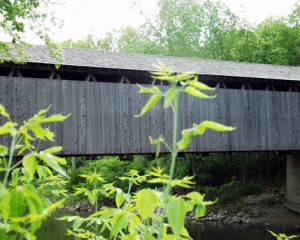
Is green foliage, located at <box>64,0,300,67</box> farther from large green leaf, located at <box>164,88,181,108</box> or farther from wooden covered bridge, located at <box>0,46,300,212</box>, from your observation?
large green leaf, located at <box>164,88,181,108</box>

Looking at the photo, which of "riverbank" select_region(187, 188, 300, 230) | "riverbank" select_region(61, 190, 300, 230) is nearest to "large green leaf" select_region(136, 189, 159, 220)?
"riverbank" select_region(187, 188, 300, 230)

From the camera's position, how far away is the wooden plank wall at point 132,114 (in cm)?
788

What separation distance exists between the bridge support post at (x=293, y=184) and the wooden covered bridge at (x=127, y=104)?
5.19ft

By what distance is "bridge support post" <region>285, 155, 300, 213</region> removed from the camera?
12.1m

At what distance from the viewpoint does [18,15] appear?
6.16 metres

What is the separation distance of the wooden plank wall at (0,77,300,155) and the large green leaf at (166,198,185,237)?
7.34 metres

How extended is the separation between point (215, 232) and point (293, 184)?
124 inches

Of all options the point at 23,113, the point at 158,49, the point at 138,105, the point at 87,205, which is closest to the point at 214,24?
the point at 158,49

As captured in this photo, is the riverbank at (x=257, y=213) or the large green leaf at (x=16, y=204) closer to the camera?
the large green leaf at (x=16, y=204)

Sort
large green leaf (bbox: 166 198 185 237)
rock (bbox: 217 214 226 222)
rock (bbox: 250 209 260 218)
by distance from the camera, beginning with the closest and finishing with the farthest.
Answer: large green leaf (bbox: 166 198 185 237)
rock (bbox: 250 209 260 218)
rock (bbox: 217 214 226 222)

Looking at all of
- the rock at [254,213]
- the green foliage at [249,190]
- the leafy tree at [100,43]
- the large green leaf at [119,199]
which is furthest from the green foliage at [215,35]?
the large green leaf at [119,199]

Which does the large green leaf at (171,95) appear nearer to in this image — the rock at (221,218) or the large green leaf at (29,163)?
the large green leaf at (29,163)

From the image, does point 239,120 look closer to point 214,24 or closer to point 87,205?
point 87,205

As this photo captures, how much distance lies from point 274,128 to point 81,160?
628 inches
